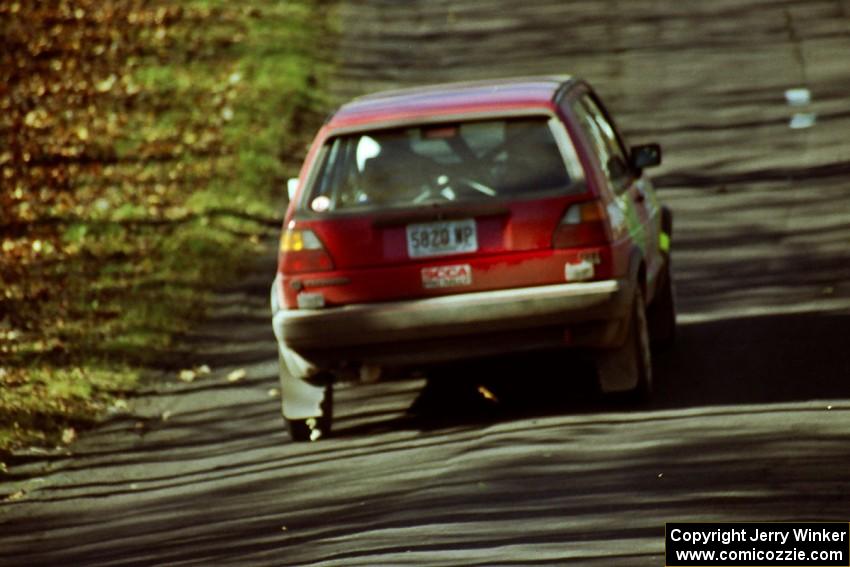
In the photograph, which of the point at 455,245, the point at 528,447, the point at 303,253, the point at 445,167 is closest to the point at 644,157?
the point at 445,167

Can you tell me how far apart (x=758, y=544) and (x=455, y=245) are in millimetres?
3420

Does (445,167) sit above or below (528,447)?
above

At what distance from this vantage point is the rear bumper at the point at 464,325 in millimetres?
10508

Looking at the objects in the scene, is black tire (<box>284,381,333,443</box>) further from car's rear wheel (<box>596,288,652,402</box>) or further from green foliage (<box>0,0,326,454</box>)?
green foliage (<box>0,0,326,454</box>)

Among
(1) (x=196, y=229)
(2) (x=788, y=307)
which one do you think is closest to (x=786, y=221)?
(2) (x=788, y=307)

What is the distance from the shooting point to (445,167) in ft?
35.2

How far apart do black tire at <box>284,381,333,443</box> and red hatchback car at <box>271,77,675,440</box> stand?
0.36 metres

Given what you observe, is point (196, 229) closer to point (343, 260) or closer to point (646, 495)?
point (343, 260)

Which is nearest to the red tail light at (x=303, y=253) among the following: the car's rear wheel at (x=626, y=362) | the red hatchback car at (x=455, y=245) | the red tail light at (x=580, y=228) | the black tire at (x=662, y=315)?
the red hatchback car at (x=455, y=245)

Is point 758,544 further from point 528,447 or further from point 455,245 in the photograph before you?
point 455,245

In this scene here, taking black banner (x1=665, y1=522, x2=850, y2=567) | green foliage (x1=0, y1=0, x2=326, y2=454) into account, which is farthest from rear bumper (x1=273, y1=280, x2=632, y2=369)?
black banner (x1=665, y1=522, x2=850, y2=567)

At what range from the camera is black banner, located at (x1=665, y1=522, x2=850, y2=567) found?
7.27 metres

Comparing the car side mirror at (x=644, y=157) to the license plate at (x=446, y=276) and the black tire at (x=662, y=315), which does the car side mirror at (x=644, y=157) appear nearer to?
the black tire at (x=662, y=315)

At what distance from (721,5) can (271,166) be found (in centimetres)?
1061
